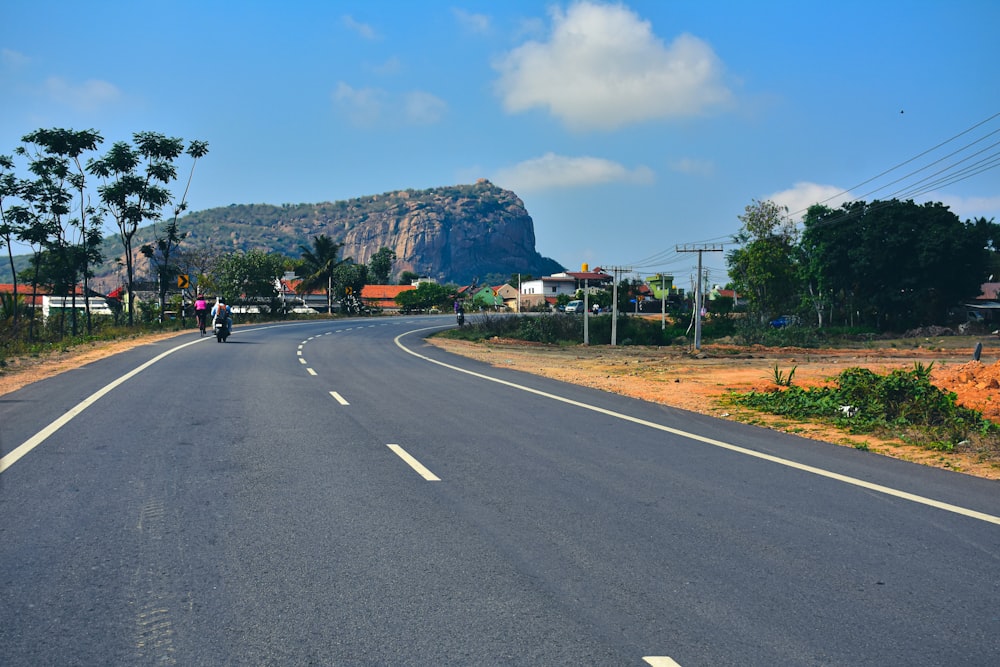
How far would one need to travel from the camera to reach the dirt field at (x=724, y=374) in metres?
11.5

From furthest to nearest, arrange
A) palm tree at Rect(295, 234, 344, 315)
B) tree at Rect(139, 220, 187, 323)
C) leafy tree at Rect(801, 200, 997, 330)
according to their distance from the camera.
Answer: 1. palm tree at Rect(295, 234, 344, 315)
2. leafy tree at Rect(801, 200, 997, 330)
3. tree at Rect(139, 220, 187, 323)

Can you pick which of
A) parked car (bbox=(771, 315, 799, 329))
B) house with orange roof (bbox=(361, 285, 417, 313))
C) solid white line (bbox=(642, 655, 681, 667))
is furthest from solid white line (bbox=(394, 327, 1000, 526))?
house with orange roof (bbox=(361, 285, 417, 313))

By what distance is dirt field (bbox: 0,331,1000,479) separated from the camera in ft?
37.6

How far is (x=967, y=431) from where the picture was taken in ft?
37.2

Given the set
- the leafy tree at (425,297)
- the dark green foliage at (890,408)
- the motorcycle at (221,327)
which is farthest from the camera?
the leafy tree at (425,297)

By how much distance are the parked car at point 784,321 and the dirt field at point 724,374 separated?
35.2 m

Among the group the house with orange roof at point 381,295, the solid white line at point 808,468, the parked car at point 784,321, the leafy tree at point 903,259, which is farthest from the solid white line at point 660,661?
the house with orange roof at point 381,295

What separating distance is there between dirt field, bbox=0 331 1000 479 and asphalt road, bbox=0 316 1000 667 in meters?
1.27

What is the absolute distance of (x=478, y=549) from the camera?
5.53 meters

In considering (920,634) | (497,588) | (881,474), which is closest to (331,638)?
(497,588)

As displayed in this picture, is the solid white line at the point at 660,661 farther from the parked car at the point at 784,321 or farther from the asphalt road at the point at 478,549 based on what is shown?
the parked car at the point at 784,321

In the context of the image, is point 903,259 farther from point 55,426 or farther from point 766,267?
point 55,426

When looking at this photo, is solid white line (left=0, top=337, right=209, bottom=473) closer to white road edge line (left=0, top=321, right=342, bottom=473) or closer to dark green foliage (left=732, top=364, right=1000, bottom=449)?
white road edge line (left=0, top=321, right=342, bottom=473)

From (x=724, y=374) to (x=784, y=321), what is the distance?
62.4 m
